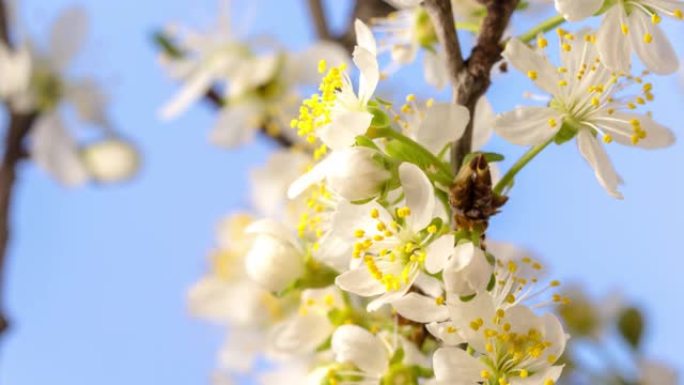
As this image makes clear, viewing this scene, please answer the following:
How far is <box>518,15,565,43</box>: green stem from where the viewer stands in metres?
0.69

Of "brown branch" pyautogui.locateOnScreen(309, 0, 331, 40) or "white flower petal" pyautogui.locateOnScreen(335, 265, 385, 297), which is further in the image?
"brown branch" pyautogui.locateOnScreen(309, 0, 331, 40)

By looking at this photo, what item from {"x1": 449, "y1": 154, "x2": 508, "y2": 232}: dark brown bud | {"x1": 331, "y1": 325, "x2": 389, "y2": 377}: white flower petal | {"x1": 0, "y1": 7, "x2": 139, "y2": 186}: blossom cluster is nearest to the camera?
{"x1": 449, "y1": 154, "x2": 508, "y2": 232}: dark brown bud

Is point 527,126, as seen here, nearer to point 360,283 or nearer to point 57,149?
point 360,283

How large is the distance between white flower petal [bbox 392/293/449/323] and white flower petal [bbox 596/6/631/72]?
0.19 m

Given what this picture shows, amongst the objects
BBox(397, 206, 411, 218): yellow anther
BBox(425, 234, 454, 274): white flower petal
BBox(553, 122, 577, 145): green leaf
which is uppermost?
BBox(553, 122, 577, 145): green leaf

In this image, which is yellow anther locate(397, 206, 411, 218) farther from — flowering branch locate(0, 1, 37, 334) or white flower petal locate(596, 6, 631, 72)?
flowering branch locate(0, 1, 37, 334)

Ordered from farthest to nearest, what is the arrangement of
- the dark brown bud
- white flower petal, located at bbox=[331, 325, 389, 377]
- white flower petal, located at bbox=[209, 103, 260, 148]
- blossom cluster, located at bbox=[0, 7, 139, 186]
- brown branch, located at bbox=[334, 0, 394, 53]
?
blossom cluster, located at bbox=[0, 7, 139, 186]
white flower petal, located at bbox=[209, 103, 260, 148]
brown branch, located at bbox=[334, 0, 394, 53]
white flower petal, located at bbox=[331, 325, 389, 377]
the dark brown bud

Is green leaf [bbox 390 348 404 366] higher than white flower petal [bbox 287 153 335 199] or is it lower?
lower

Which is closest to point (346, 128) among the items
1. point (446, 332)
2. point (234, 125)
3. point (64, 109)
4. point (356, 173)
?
point (356, 173)

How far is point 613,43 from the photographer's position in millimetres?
645

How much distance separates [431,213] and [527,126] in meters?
0.09

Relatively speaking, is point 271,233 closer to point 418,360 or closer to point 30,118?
point 418,360

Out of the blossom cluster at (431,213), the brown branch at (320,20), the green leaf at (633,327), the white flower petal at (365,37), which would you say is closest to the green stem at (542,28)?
the blossom cluster at (431,213)

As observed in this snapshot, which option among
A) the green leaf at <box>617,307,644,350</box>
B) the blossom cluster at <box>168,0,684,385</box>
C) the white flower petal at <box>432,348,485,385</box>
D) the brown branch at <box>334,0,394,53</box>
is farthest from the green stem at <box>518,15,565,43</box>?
the green leaf at <box>617,307,644,350</box>
